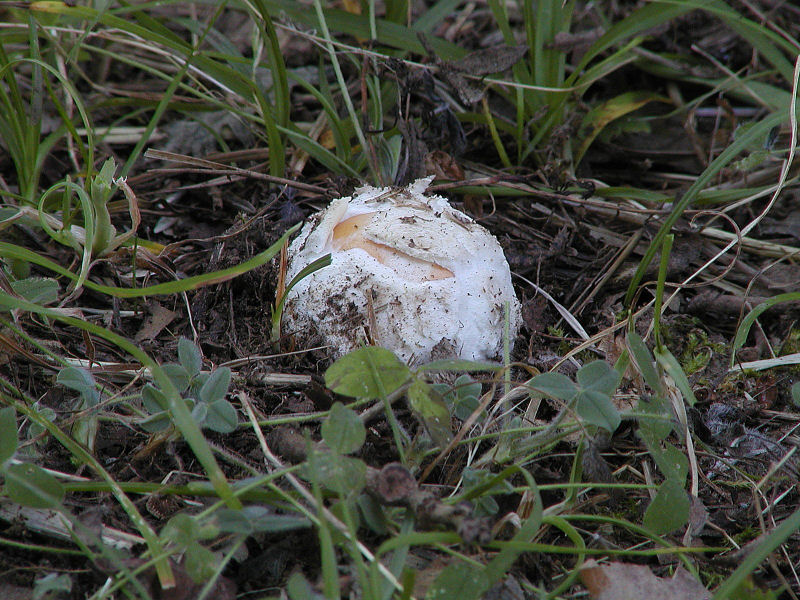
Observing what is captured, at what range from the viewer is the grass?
128 cm

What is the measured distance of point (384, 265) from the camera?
74.0 inches

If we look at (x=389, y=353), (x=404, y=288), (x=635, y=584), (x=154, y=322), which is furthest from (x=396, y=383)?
(x=154, y=322)

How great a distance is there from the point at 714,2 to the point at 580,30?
0.77m

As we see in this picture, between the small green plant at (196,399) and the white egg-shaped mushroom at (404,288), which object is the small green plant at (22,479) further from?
the white egg-shaped mushroom at (404,288)

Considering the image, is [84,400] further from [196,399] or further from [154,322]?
[154,322]

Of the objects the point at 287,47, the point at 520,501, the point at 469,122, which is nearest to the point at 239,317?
the point at 520,501

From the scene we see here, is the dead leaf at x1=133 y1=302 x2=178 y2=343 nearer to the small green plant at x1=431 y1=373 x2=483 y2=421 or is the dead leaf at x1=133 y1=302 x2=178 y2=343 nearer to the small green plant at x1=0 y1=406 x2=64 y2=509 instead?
the small green plant at x1=0 y1=406 x2=64 y2=509

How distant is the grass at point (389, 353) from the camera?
128 centimetres

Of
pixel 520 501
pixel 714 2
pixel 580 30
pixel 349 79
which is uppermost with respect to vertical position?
pixel 714 2

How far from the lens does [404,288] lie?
71.8 inches

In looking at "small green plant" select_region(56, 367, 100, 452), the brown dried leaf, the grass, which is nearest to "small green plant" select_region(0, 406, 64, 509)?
the grass

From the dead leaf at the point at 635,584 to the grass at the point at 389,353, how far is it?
0.03 m

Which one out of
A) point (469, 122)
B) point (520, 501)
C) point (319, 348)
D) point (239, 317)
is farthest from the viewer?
point (469, 122)

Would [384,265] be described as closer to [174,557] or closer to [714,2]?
[174,557]
